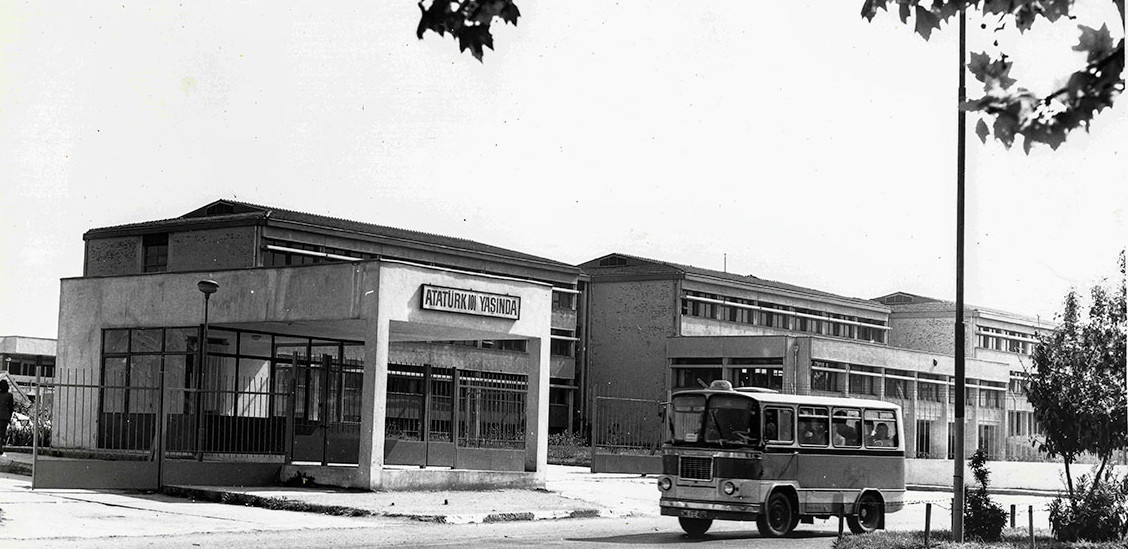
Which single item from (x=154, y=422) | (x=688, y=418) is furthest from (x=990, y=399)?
(x=688, y=418)

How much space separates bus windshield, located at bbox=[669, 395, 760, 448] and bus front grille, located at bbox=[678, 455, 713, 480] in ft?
0.83

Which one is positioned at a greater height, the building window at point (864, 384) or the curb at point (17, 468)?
the building window at point (864, 384)

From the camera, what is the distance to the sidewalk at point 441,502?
23969mm

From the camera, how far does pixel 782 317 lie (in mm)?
72750

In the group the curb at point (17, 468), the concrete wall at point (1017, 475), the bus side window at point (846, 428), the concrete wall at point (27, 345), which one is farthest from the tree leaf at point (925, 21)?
the concrete wall at point (27, 345)

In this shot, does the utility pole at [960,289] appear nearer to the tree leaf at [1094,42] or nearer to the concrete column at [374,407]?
the concrete column at [374,407]

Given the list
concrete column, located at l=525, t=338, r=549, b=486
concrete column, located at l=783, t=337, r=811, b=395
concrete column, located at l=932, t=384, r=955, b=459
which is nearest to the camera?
concrete column, located at l=525, t=338, r=549, b=486

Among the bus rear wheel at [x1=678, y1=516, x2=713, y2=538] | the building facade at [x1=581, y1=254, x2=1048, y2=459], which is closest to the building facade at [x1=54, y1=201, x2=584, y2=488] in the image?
the bus rear wheel at [x1=678, y1=516, x2=713, y2=538]

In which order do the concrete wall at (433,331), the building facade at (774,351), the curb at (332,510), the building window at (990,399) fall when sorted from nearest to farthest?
the curb at (332,510) < the concrete wall at (433,331) < the building facade at (774,351) < the building window at (990,399)

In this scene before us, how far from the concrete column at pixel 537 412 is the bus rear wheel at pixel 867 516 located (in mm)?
8541

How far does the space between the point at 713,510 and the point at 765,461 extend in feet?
3.49

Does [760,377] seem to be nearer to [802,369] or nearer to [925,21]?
[802,369]

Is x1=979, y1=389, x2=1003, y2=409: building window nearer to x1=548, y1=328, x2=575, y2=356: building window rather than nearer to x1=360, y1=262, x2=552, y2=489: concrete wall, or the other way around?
x1=548, y1=328, x2=575, y2=356: building window

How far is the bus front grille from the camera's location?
21.9 meters
